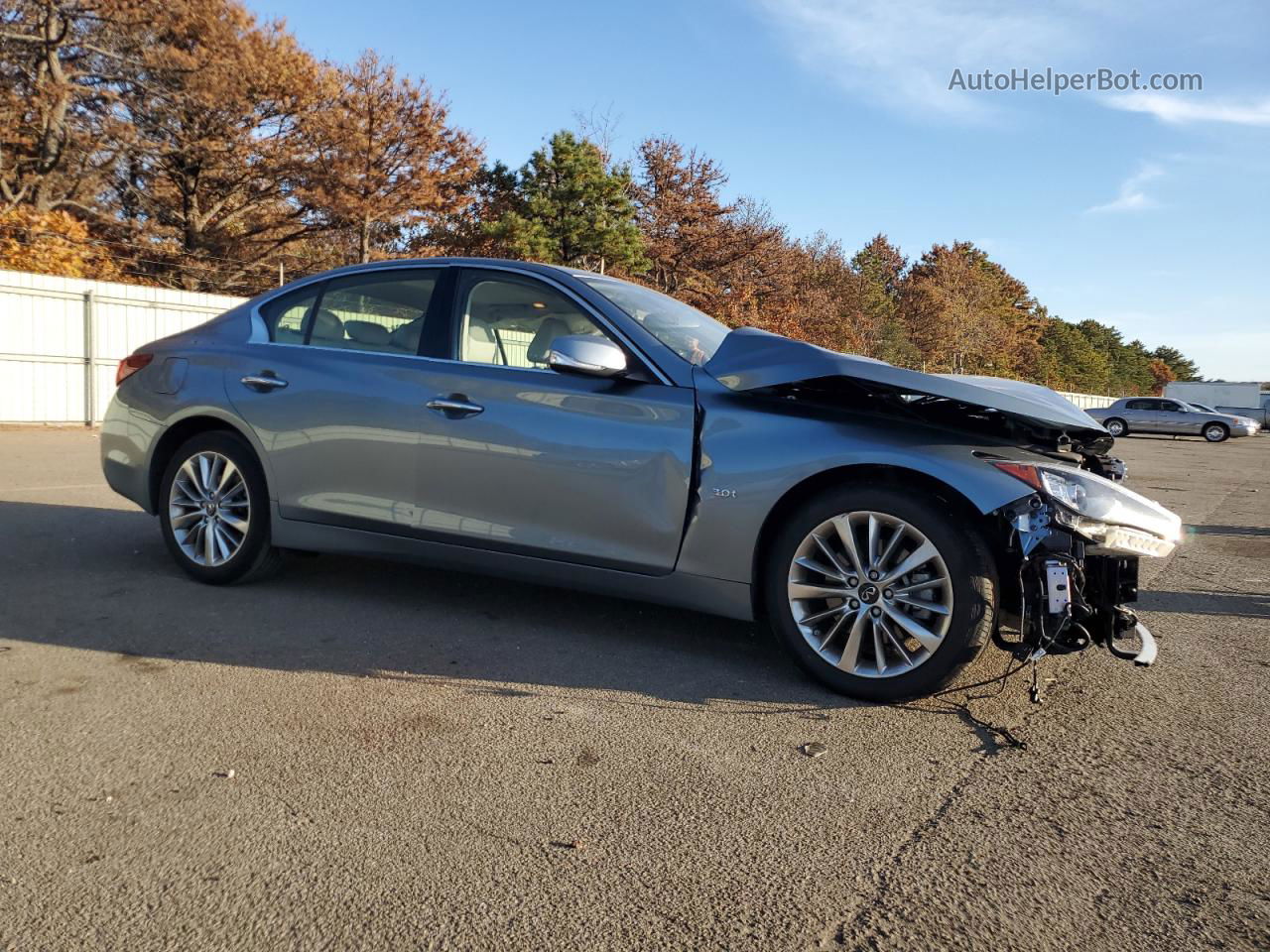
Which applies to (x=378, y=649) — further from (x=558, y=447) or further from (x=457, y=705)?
(x=558, y=447)

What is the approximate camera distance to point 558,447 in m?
3.81

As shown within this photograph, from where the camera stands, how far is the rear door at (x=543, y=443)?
3.64 metres

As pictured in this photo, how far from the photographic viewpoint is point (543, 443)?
12.6 ft

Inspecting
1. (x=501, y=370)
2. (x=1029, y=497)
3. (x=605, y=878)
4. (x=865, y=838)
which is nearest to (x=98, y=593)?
(x=501, y=370)

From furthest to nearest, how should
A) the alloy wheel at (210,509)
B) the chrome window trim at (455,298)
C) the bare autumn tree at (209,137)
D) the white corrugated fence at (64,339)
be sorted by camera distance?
1. the bare autumn tree at (209,137)
2. the white corrugated fence at (64,339)
3. the alloy wheel at (210,509)
4. the chrome window trim at (455,298)

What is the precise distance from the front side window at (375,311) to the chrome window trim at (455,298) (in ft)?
0.10

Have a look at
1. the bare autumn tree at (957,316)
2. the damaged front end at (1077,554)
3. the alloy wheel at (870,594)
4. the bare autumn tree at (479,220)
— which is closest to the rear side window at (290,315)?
the alloy wheel at (870,594)

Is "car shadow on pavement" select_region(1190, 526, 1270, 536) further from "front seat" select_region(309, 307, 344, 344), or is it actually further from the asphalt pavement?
"front seat" select_region(309, 307, 344, 344)

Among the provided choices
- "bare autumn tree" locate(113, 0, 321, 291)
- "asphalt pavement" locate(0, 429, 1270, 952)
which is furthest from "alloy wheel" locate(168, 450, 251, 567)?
"bare autumn tree" locate(113, 0, 321, 291)

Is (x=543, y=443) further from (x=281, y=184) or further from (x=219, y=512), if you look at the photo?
(x=281, y=184)

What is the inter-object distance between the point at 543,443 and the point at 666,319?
86 cm

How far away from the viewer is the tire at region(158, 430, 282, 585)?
462 cm

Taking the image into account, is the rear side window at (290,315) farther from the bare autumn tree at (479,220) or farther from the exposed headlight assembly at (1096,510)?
the bare autumn tree at (479,220)

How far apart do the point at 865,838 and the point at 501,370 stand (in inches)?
96.6
